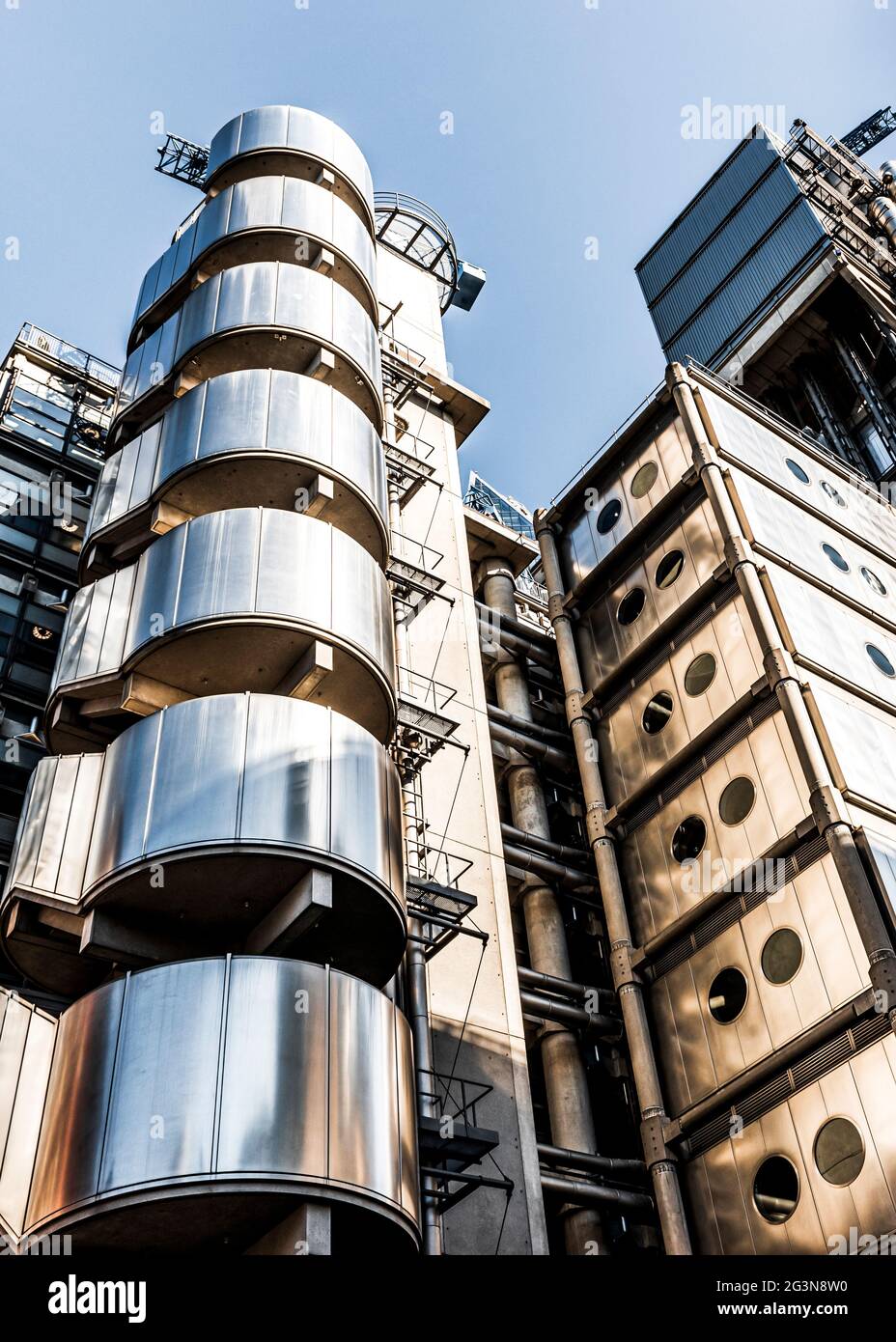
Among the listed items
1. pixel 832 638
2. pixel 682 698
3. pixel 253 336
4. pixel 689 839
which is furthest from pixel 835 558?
pixel 253 336

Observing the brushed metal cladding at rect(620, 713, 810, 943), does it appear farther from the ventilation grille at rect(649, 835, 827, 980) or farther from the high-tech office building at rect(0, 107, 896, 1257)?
the ventilation grille at rect(649, 835, 827, 980)

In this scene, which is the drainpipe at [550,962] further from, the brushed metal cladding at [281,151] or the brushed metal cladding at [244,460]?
the brushed metal cladding at [281,151]

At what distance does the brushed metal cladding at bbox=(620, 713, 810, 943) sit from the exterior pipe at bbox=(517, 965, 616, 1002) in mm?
1570

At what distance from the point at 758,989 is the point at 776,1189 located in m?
3.51

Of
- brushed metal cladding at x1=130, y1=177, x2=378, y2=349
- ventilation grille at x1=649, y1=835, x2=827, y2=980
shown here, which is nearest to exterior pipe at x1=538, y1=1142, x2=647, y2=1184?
ventilation grille at x1=649, y1=835, x2=827, y2=980

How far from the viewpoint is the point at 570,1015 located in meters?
27.4

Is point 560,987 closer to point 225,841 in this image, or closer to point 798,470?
point 225,841

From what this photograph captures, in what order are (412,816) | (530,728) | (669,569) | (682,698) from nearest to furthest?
(412,816) → (682,698) → (669,569) → (530,728)

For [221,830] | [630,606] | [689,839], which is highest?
[630,606]

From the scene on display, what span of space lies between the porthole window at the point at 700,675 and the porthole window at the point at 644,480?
6.03m

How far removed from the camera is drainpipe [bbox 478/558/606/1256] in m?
25.0

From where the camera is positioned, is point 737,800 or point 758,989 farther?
point 737,800
